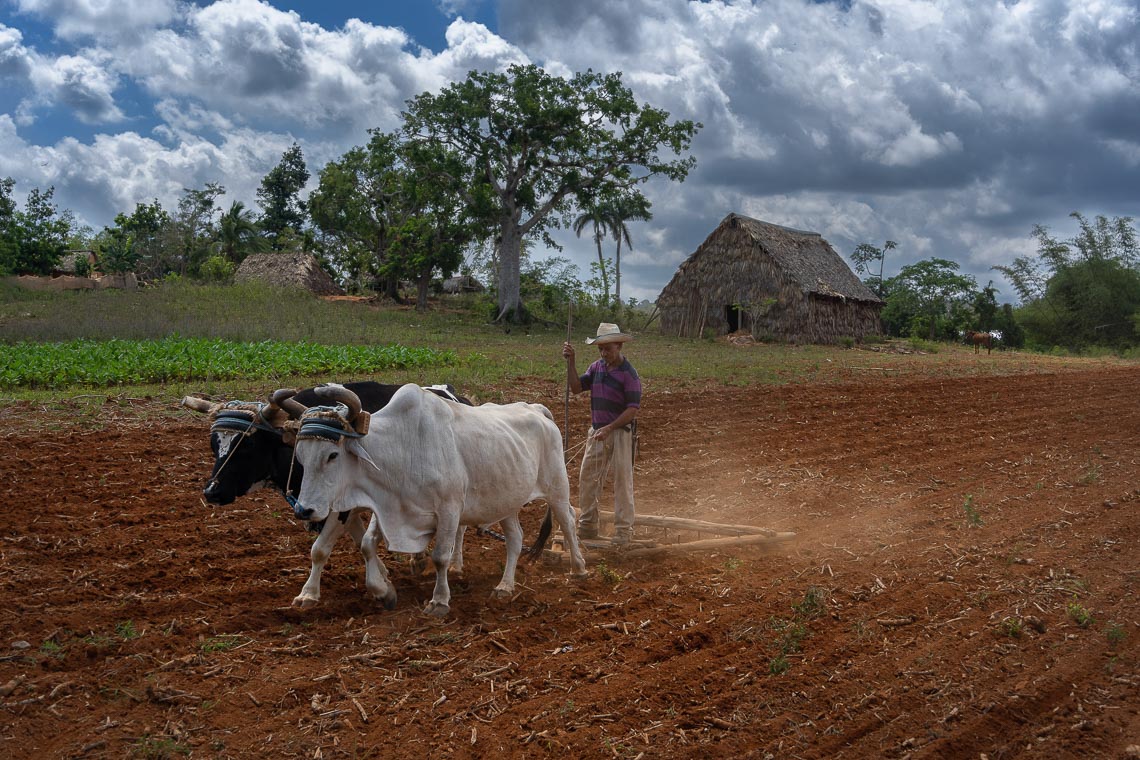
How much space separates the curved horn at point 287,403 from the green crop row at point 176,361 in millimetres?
10652

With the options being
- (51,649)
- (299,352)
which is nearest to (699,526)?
(51,649)

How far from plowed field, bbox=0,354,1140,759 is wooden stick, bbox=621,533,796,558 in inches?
3.6

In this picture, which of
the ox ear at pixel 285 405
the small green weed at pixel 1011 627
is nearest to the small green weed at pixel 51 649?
the ox ear at pixel 285 405

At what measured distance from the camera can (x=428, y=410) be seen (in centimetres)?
633

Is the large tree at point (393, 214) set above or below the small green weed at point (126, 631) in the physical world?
above

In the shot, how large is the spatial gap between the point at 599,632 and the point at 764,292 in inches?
1209

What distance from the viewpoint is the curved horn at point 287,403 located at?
19.9ft

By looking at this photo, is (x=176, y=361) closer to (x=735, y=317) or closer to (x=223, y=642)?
(x=223, y=642)

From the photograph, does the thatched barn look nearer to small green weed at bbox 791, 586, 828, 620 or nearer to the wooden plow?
the wooden plow

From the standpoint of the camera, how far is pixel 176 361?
55.1ft

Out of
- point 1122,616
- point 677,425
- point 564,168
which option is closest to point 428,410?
point 1122,616

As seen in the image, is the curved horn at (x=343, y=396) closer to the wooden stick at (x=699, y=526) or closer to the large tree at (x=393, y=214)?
the wooden stick at (x=699, y=526)

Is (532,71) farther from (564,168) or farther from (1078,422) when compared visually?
(1078,422)

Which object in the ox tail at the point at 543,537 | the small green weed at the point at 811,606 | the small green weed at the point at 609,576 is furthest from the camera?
the ox tail at the point at 543,537
